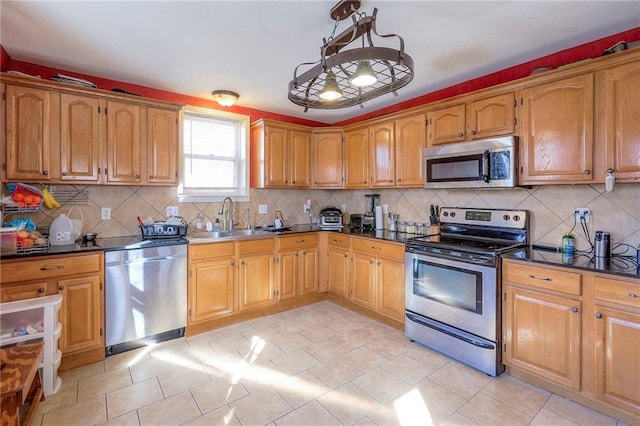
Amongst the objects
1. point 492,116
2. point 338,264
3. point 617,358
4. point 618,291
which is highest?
point 492,116

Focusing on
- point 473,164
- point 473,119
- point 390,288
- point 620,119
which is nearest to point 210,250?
point 390,288

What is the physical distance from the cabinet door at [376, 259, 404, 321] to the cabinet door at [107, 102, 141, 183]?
2.55 m

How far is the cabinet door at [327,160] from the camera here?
13.4ft

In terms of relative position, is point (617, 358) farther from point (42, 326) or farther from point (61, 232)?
point (61, 232)

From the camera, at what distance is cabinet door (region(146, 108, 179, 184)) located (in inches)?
116

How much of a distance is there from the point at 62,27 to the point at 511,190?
369cm

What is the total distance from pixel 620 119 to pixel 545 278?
114 cm

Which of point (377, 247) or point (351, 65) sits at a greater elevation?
point (351, 65)

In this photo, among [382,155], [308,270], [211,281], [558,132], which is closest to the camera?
[558,132]

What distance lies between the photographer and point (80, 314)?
7.85 feet

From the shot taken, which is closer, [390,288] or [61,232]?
[61,232]

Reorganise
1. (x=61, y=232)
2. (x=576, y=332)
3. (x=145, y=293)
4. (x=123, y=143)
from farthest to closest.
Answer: (x=123, y=143)
(x=145, y=293)
(x=61, y=232)
(x=576, y=332)

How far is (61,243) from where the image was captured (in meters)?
2.55

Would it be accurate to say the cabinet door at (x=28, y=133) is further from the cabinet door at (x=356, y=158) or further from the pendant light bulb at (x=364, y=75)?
the cabinet door at (x=356, y=158)
